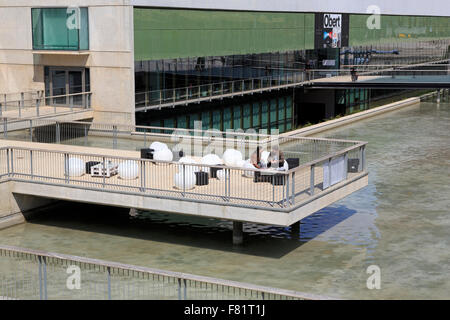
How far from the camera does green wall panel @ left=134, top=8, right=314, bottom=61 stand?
3397cm

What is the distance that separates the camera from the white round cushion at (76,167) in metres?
20.8

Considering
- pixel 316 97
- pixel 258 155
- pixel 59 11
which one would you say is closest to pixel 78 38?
pixel 59 11

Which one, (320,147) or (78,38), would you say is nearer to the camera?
(320,147)

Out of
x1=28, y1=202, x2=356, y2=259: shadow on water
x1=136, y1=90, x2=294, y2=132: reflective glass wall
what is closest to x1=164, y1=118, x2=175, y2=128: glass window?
x1=136, y1=90, x2=294, y2=132: reflective glass wall

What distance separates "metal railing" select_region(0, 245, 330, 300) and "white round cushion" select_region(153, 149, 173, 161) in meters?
8.17

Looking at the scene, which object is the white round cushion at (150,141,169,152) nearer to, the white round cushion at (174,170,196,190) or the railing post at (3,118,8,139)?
the white round cushion at (174,170,196,190)

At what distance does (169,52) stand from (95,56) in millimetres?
3389

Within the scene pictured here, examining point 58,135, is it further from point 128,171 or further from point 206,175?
point 206,175

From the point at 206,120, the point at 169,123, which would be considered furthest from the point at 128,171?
the point at 206,120

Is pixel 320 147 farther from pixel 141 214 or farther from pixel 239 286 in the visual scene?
pixel 239 286

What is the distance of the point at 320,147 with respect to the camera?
2239cm

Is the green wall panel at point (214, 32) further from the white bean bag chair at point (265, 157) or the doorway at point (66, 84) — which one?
the white bean bag chair at point (265, 157)

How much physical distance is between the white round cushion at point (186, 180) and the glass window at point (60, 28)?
16046mm

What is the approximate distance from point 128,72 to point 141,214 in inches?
462
